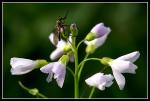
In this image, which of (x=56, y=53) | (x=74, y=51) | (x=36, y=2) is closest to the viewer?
(x=74, y=51)

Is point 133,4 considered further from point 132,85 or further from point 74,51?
point 74,51

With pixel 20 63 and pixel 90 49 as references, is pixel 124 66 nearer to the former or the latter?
pixel 90 49

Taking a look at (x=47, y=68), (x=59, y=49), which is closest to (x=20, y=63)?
(x=47, y=68)

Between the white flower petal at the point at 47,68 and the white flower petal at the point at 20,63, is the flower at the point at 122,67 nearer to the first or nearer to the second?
the white flower petal at the point at 47,68

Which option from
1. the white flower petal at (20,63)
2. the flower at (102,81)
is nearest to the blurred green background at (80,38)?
the white flower petal at (20,63)

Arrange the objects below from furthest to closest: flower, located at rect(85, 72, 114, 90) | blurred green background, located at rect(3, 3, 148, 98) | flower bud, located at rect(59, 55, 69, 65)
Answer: blurred green background, located at rect(3, 3, 148, 98)
flower bud, located at rect(59, 55, 69, 65)
flower, located at rect(85, 72, 114, 90)

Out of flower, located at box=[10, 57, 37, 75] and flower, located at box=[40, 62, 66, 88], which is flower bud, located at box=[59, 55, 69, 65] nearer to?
flower, located at box=[40, 62, 66, 88]

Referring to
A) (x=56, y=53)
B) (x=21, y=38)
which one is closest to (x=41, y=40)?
(x=21, y=38)

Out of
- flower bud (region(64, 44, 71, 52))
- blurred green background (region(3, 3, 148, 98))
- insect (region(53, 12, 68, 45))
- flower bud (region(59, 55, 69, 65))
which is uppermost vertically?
insect (region(53, 12, 68, 45))

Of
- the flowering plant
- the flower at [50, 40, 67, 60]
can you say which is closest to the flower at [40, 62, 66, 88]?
the flowering plant
